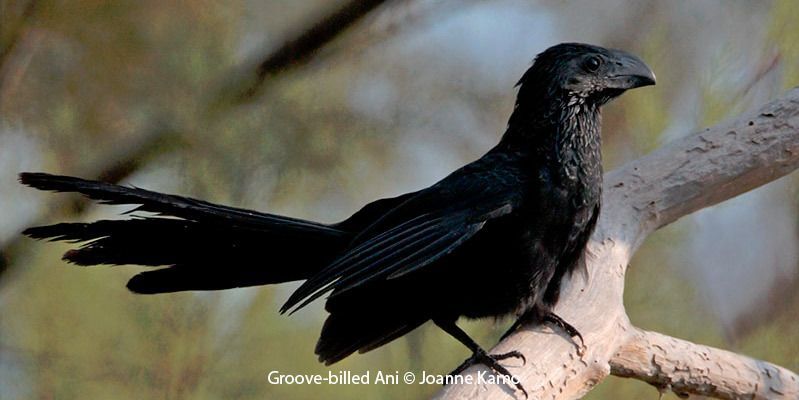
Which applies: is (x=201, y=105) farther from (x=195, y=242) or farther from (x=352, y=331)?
(x=352, y=331)

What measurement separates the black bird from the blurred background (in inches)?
6.6

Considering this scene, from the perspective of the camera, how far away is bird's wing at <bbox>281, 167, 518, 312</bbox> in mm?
2000

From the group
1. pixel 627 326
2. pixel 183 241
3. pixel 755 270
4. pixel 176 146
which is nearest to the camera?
pixel 183 241

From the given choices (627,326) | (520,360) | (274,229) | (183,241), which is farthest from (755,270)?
(183,241)

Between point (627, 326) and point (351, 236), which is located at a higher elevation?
point (351, 236)

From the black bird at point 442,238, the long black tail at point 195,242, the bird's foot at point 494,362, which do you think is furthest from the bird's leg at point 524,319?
the long black tail at point 195,242

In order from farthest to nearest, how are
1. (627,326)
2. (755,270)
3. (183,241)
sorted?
(755,270), (627,326), (183,241)

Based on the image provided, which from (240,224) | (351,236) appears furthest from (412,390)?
(240,224)

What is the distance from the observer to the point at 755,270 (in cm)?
281

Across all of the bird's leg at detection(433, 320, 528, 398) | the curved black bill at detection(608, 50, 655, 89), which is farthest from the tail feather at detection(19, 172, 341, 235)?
the curved black bill at detection(608, 50, 655, 89)

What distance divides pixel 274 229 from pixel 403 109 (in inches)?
31.2

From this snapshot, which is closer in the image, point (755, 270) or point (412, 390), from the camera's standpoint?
point (412, 390)

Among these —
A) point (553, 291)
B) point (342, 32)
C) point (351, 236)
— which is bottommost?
point (553, 291)

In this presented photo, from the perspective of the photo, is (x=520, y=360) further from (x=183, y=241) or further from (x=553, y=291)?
(x=183, y=241)
